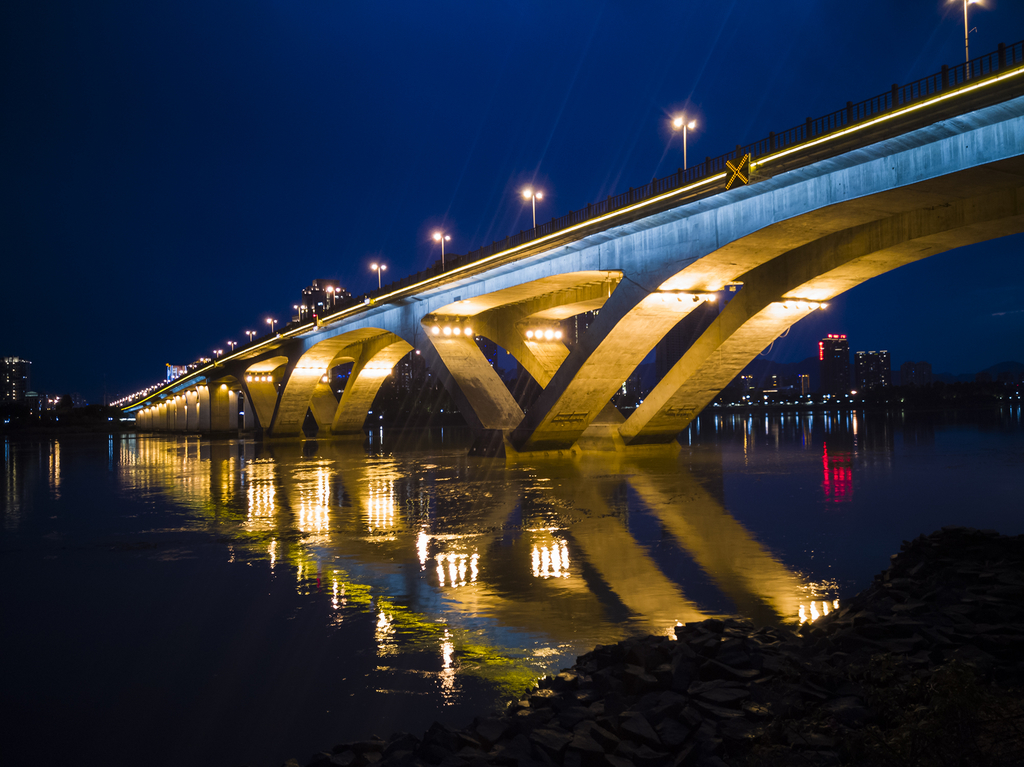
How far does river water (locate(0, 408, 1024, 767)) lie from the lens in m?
5.54

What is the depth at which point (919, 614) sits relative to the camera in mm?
6570

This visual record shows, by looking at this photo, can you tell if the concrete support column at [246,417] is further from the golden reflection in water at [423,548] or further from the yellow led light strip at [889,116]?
the golden reflection in water at [423,548]

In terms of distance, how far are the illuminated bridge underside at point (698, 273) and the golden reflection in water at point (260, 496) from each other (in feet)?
38.0

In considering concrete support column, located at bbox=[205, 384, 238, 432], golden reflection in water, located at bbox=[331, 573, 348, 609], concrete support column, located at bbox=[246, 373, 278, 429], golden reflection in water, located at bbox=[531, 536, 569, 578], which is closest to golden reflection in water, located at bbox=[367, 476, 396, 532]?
golden reflection in water, located at bbox=[531, 536, 569, 578]

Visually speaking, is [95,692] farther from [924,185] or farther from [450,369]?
[450,369]

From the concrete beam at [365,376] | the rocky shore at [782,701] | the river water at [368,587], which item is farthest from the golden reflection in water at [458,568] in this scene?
the concrete beam at [365,376]

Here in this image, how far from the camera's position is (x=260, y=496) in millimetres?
20938

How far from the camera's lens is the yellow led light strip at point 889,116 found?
15.5m

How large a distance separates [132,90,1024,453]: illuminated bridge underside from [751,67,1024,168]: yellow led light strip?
491 mm

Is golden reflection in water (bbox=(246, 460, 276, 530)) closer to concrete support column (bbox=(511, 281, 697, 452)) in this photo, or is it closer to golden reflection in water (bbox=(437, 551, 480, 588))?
golden reflection in water (bbox=(437, 551, 480, 588))

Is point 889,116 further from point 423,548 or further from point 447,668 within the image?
point 447,668

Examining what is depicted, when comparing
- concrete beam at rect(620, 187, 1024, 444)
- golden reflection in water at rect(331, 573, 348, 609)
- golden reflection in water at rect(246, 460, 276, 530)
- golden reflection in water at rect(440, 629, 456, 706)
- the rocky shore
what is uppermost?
concrete beam at rect(620, 187, 1024, 444)

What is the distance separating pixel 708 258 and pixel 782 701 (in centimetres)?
2089

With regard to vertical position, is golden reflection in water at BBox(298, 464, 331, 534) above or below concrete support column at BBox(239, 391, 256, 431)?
below
